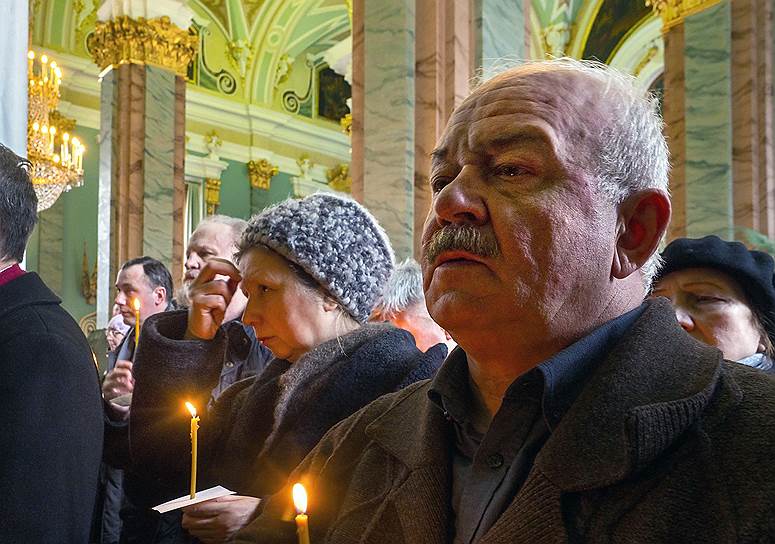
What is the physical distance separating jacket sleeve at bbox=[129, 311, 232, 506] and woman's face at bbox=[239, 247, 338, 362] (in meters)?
0.54

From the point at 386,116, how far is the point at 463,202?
4094 mm

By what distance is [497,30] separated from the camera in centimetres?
530

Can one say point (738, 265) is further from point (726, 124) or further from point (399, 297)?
point (726, 124)

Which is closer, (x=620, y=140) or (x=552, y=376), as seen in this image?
(x=552, y=376)

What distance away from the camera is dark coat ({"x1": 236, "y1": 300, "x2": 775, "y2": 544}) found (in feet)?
3.32

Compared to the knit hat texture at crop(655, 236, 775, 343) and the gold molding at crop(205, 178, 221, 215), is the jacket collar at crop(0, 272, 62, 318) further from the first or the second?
the gold molding at crop(205, 178, 221, 215)

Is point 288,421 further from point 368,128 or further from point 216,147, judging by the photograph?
point 216,147

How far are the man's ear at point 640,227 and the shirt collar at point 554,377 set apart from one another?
0.08 meters

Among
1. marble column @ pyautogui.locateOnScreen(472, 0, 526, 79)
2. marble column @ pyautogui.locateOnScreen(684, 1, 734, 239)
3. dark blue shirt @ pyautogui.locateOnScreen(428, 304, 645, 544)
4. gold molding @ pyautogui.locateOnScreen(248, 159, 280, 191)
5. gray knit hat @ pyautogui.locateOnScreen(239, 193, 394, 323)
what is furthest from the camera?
gold molding @ pyautogui.locateOnScreen(248, 159, 280, 191)

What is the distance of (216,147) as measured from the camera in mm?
16656

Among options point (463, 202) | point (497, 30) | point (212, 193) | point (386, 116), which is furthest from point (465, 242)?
point (212, 193)

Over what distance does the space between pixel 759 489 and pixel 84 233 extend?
1433 centimetres

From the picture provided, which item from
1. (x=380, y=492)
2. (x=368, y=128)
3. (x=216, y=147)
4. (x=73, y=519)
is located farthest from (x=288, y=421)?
(x=216, y=147)

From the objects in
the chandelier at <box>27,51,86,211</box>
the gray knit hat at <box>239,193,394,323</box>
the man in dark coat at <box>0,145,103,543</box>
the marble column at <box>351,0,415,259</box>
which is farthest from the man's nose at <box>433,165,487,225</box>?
the chandelier at <box>27,51,86,211</box>
